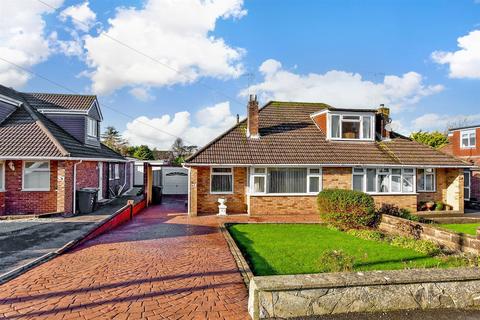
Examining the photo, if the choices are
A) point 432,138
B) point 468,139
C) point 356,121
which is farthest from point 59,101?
point 432,138

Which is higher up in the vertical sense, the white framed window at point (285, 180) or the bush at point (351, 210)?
the white framed window at point (285, 180)

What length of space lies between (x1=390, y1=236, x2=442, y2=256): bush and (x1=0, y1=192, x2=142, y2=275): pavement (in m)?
10.2

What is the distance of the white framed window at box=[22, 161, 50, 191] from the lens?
13.8 m

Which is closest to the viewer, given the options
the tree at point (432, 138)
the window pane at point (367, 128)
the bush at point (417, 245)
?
the bush at point (417, 245)

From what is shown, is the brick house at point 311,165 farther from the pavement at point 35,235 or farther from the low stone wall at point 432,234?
the pavement at point 35,235

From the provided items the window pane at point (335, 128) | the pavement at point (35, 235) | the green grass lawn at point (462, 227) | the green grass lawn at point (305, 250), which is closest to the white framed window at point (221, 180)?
the green grass lawn at point (305, 250)

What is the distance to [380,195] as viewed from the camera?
1677cm

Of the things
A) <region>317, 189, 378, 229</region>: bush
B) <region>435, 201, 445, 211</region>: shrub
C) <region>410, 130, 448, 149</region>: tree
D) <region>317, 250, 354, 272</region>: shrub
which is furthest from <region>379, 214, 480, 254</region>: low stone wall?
<region>410, 130, 448, 149</region>: tree

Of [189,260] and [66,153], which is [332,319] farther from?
[66,153]

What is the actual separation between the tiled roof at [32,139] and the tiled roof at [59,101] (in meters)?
1.09

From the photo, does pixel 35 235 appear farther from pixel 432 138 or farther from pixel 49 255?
pixel 432 138

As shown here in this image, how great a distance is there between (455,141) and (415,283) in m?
27.2

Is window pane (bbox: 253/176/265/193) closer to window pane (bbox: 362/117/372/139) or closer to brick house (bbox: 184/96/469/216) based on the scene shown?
brick house (bbox: 184/96/469/216)

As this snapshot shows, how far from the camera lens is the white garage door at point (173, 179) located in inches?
1006
